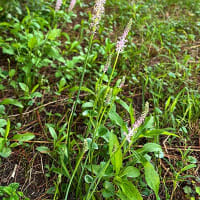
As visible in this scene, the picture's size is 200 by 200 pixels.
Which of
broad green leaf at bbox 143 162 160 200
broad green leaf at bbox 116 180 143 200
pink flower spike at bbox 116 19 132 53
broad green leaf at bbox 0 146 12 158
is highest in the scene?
pink flower spike at bbox 116 19 132 53

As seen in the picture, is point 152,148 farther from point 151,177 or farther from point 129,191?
point 129,191

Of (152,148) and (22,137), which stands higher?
(152,148)

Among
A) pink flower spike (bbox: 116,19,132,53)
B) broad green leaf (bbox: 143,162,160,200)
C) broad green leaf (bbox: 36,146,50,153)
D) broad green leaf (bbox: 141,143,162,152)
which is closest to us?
pink flower spike (bbox: 116,19,132,53)

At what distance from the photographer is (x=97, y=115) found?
1.38 metres

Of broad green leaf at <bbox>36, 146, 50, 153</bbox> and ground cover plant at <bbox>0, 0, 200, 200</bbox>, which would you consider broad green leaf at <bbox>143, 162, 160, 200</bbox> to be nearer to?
ground cover plant at <bbox>0, 0, 200, 200</bbox>

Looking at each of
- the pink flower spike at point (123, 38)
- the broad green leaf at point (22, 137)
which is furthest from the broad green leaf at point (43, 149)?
the pink flower spike at point (123, 38)

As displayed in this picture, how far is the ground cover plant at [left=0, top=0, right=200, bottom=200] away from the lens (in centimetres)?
135

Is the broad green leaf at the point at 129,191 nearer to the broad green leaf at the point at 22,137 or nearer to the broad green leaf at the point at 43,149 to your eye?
the broad green leaf at the point at 43,149

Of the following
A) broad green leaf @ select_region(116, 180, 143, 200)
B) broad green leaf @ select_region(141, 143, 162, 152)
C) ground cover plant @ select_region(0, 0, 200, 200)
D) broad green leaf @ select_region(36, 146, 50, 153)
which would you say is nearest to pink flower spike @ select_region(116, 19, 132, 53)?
ground cover plant @ select_region(0, 0, 200, 200)

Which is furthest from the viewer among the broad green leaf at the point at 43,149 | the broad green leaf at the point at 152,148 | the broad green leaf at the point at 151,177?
the broad green leaf at the point at 43,149

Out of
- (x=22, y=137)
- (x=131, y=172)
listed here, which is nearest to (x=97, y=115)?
(x=131, y=172)

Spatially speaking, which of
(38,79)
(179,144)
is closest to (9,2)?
(38,79)

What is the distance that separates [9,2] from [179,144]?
251 centimetres

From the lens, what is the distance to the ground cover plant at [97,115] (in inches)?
53.2
